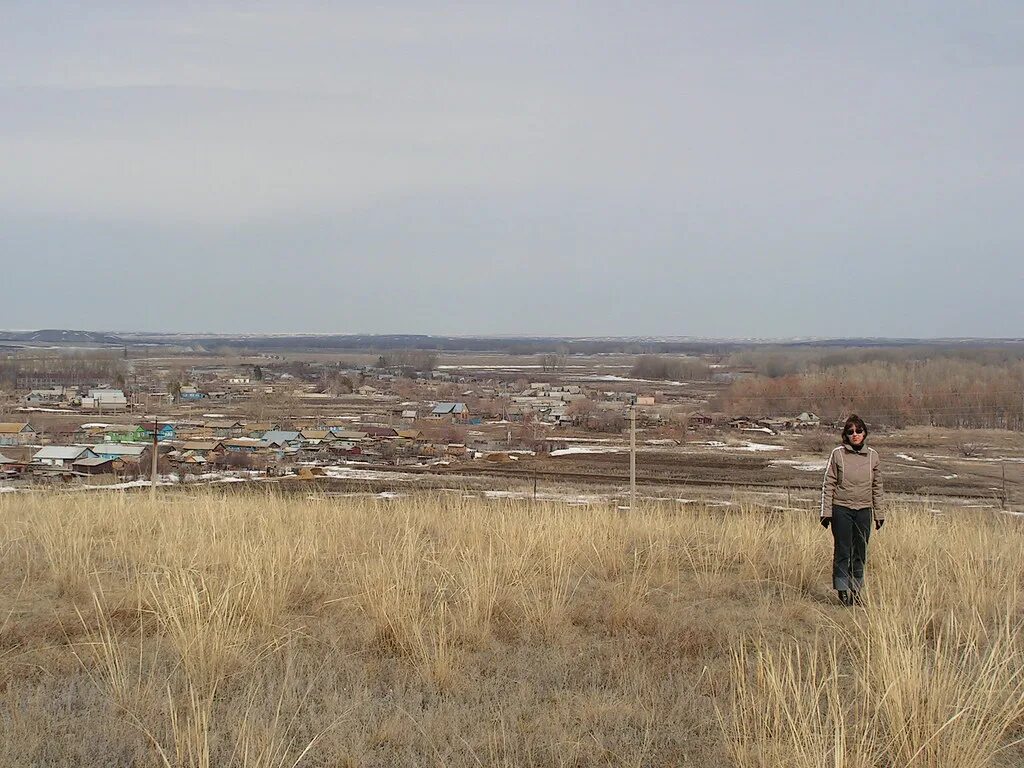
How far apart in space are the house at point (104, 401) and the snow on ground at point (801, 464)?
2809 cm

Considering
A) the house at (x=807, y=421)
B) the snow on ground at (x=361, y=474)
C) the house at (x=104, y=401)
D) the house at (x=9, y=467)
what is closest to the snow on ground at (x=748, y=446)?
the house at (x=807, y=421)

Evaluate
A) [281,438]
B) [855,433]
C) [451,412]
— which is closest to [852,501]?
[855,433]

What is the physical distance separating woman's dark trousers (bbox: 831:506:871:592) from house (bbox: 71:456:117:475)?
54.9 feet

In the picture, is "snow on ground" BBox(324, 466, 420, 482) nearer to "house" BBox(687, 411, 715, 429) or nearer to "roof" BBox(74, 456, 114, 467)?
"roof" BBox(74, 456, 114, 467)

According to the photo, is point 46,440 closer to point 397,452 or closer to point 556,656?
point 397,452

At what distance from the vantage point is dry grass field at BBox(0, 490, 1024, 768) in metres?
3.54

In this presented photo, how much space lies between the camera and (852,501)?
6355 mm

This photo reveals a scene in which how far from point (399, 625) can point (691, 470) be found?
21.2 meters

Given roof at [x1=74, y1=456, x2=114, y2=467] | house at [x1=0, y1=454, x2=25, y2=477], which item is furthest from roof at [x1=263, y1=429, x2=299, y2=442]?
house at [x1=0, y1=454, x2=25, y2=477]

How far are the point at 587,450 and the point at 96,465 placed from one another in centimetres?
1667

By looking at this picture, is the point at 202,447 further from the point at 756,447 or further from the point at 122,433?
the point at 756,447

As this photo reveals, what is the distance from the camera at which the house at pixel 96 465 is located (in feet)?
63.6

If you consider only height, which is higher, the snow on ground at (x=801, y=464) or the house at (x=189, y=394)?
the house at (x=189, y=394)

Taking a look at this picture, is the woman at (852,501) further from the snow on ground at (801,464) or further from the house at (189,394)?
the house at (189,394)
